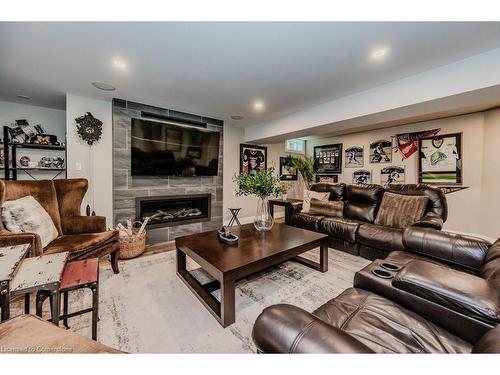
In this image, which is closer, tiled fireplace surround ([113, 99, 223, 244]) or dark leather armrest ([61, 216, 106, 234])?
dark leather armrest ([61, 216, 106, 234])

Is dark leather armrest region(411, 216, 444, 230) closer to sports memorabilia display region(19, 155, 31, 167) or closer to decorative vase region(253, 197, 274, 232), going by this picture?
decorative vase region(253, 197, 274, 232)

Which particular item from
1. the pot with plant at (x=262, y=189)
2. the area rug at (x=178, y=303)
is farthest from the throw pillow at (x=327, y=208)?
the pot with plant at (x=262, y=189)

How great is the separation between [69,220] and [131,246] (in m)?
0.75

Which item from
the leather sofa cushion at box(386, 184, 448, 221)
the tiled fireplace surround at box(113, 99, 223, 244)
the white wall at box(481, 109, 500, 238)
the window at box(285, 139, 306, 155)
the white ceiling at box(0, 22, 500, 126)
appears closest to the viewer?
the white ceiling at box(0, 22, 500, 126)

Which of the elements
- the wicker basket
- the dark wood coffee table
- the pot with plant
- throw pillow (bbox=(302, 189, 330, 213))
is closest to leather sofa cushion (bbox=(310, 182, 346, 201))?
throw pillow (bbox=(302, 189, 330, 213))

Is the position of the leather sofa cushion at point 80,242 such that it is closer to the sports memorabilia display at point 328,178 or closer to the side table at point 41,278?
the side table at point 41,278

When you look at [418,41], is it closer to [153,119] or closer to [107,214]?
[153,119]

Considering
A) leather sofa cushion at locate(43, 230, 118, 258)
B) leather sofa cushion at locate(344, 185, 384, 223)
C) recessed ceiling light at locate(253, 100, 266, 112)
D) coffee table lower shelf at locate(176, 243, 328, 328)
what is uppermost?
recessed ceiling light at locate(253, 100, 266, 112)

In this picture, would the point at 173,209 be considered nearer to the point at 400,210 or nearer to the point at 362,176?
the point at 400,210

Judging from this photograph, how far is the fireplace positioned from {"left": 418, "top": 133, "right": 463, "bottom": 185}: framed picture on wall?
4.29m

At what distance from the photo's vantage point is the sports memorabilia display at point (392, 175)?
→ 14.7ft

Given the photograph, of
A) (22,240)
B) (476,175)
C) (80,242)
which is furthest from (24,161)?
(476,175)

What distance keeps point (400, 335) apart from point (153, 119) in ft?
12.9

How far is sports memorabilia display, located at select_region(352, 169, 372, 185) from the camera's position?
4.99 metres
